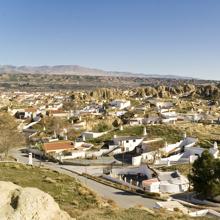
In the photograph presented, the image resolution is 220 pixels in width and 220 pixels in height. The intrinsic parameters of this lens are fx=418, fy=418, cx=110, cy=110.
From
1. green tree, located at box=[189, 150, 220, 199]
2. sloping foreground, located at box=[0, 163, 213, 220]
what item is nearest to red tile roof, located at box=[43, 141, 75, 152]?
sloping foreground, located at box=[0, 163, 213, 220]

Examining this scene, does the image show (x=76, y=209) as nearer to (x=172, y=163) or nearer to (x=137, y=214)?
(x=137, y=214)

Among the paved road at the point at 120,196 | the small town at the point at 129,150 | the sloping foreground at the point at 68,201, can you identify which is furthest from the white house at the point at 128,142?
the sloping foreground at the point at 68,201

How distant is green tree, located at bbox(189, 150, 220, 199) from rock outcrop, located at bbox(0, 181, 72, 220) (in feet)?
66.9

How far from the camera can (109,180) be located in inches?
1671

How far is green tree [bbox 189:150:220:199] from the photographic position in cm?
3419

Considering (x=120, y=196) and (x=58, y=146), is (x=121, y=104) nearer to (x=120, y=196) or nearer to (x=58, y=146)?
(x=58, y=146)

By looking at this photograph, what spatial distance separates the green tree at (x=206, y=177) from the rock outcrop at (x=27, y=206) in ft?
66.9

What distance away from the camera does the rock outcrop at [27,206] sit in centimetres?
1543

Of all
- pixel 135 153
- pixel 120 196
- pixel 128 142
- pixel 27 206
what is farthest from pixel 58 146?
pixel 27 206

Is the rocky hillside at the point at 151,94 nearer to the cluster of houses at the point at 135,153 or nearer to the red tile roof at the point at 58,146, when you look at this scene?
the cluster of houses at the point at 135,153

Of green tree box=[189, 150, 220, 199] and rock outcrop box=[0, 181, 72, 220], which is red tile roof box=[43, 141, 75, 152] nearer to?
green tree box=[189, 150, 220, 199]

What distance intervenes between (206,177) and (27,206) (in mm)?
21787

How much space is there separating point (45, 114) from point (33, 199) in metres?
77.8

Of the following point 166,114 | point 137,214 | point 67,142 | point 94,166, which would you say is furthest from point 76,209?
point 166,114
